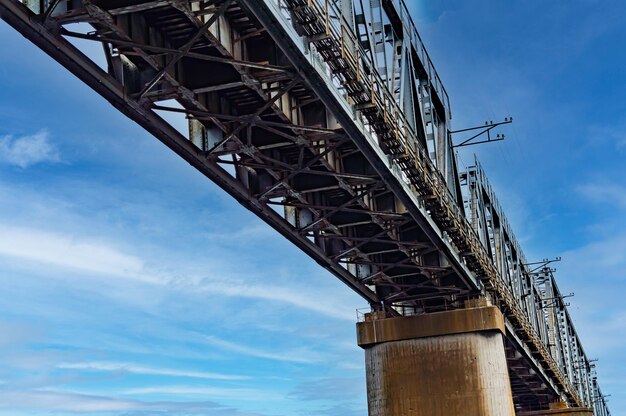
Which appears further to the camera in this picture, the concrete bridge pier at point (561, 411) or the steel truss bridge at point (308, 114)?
the concrete bridge pier at point (561, 411)

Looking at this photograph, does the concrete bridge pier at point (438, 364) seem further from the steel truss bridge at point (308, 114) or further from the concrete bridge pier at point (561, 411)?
the concrete bridge pier at point (561, 411)

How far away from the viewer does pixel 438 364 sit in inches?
1523

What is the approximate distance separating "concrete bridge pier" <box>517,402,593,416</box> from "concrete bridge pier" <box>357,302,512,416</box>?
47.5m

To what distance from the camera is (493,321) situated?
127 ft

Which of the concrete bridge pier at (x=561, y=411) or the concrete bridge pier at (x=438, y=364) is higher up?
the concrete bridge pier at (x=561, y=411)

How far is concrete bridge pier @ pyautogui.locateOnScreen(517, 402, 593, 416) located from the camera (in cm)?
8162

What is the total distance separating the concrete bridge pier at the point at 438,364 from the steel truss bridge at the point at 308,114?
132 centimetres

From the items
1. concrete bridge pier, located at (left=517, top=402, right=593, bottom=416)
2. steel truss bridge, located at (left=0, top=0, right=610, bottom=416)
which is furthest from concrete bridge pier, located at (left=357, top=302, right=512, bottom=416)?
concrete bridge pier, located at (left=517, top=402, right=593, bottom=416)

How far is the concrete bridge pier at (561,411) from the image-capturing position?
81625 millimetres

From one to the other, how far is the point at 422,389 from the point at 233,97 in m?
21.2

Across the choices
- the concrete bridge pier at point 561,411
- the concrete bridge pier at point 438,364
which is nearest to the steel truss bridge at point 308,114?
the concrete bridge pier at point 438,364

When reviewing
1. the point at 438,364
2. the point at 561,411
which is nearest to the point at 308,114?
the point at 438,364

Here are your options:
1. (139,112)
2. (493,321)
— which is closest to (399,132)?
(139,112)

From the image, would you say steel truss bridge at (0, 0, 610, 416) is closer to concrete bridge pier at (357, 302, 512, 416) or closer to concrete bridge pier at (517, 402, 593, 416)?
concrete bridge pier at (357, 302, 512, 416)
